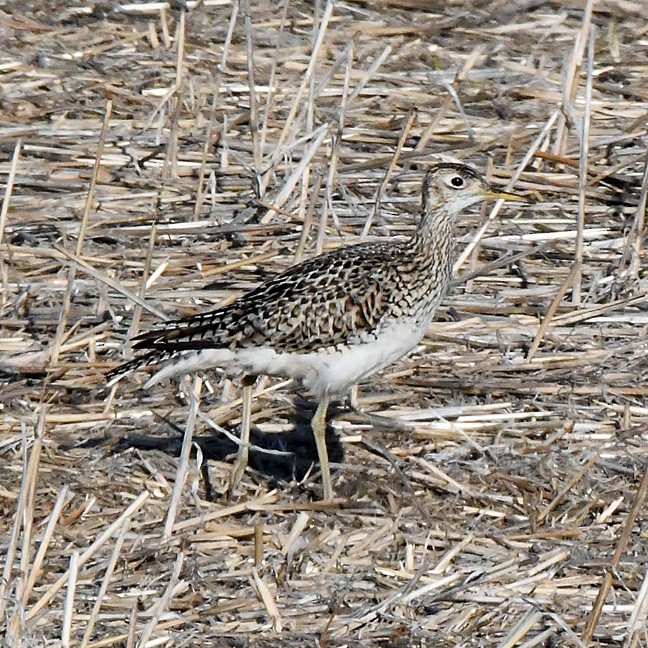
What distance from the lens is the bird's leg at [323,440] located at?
7.30 meters

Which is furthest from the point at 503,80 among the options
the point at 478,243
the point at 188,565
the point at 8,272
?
the point at 188,565

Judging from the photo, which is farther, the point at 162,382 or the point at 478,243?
the point at 478,243

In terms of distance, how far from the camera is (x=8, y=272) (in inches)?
347

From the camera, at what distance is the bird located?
7.22 metres

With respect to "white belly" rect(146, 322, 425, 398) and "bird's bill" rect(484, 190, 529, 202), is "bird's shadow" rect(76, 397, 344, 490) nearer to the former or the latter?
"white belly" rect(146, 322, 425, 398)

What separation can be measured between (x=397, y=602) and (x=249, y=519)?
112 cm

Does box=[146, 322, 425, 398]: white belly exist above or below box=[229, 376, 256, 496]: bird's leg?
above

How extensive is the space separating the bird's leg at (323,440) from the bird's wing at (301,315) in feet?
1.03

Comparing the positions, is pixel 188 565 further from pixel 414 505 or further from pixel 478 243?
pixel 478 243

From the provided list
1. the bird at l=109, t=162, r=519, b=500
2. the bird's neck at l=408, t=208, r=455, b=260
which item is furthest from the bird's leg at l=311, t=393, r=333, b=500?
the bird's neck at l=408, t=208, r=455, b=260

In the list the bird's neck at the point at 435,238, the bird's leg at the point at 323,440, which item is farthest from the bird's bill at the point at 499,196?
the bird's leg at the point at 323,440

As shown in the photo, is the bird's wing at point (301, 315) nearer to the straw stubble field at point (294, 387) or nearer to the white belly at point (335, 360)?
the white belly at point (335, 360)

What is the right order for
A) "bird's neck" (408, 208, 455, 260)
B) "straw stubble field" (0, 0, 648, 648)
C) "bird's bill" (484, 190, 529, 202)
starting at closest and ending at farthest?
"straw stubble field" (0, 0, 648, 648), "bird's neck" (408, 208, 455, 260), "bird's bill" (484, 190, 529, 202)

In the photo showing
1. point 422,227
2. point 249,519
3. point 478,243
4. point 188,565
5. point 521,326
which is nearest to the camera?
point 188,565
